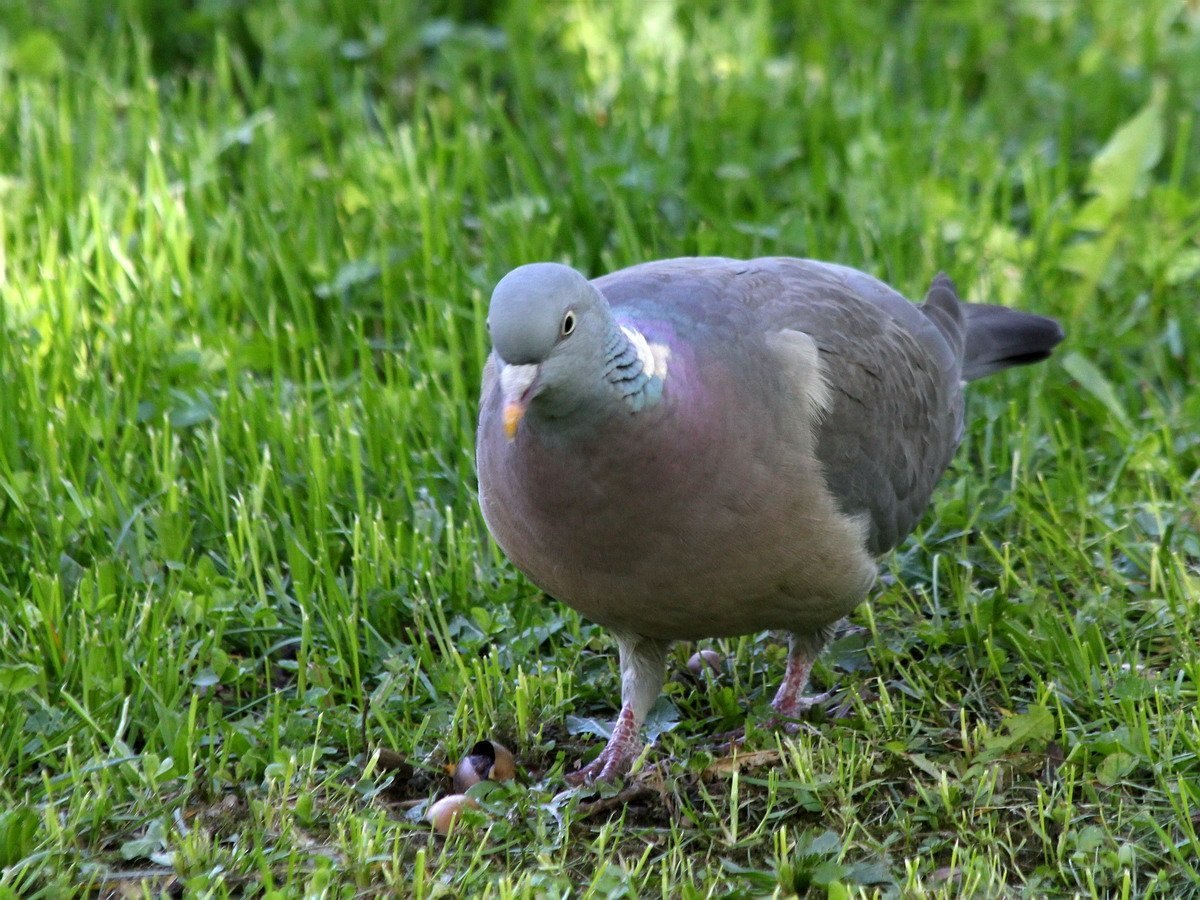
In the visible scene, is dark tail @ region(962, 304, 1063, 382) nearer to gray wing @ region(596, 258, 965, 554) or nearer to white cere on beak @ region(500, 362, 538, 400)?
gray wing @ region(596, 258, 965, 554)

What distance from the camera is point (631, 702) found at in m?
3.24

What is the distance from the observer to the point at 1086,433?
4.19 metres

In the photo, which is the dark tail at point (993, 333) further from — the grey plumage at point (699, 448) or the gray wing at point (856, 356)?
the grey plumage at point (699, 448)

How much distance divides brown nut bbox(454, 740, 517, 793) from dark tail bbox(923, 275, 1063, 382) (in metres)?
1.58

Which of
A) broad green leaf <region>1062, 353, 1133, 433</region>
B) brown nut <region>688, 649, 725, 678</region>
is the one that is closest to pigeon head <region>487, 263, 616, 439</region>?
brown nut <region>688, 649, 725, 678</region>

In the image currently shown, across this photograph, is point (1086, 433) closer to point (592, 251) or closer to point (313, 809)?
point (592, 251)

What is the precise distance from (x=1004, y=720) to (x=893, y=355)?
818 mm

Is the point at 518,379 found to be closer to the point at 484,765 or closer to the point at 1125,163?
the point at 484,765

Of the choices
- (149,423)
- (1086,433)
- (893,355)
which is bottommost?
(1086,433)

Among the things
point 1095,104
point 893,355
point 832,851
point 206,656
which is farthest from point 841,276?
point 1095,104

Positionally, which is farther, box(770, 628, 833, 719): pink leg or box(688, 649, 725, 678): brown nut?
box(688, 649, 725, 678): brown nut

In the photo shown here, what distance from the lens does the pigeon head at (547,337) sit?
2422 millimetres

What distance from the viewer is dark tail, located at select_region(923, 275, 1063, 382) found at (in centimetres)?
387

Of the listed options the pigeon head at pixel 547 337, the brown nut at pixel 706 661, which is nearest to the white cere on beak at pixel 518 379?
the pigeon head at pixel 547 337
